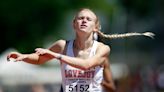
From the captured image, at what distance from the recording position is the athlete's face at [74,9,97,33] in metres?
8.77

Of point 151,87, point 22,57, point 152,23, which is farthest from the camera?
point 152,23

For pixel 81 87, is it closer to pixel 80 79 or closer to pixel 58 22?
pixel 80 79

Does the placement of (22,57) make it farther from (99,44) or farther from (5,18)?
(5,18)

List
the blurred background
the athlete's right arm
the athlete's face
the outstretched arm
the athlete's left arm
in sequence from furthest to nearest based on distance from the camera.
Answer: the blurred background → the athlete's left arm → the athlete's face → the athlete's right arm → the outstretched arm

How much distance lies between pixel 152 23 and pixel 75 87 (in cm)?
3194

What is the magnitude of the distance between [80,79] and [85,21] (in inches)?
24.1

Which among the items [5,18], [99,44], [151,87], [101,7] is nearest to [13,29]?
[5,18]

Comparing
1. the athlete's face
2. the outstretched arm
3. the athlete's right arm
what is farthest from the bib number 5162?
the athlete's face

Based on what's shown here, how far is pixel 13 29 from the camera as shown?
37125mm

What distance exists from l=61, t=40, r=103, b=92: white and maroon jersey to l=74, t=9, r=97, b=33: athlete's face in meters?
0.28

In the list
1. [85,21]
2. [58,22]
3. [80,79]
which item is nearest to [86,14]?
[85,21]

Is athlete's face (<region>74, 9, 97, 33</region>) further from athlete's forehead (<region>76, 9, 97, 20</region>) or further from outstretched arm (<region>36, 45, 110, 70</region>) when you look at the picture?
outstretched arm (<region>36, 45, 110, 70</region>)

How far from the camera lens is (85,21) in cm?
879

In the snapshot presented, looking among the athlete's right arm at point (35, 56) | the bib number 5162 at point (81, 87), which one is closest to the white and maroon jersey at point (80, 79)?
the bib number 5162 at point (81, 87)
